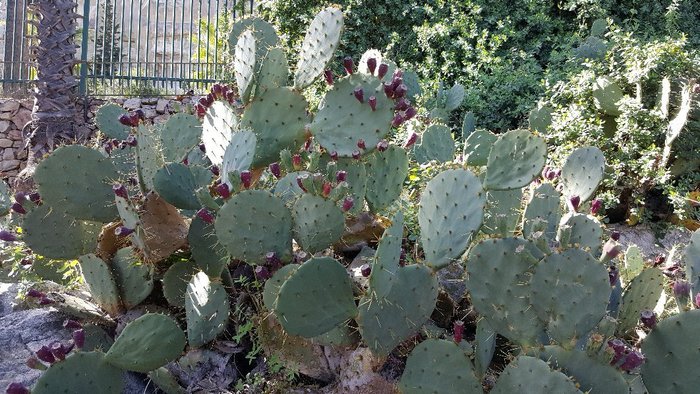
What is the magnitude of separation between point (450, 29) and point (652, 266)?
19.2 ft

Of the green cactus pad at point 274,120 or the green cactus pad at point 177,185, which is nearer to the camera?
the green cactus pad at point 177,185

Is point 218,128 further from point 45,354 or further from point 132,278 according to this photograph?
point 45,354

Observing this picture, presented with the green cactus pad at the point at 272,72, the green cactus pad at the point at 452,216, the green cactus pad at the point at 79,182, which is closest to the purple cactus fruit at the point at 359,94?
the green cactus pad at the point at 272,72

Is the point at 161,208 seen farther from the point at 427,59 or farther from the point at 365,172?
the point at 427,59

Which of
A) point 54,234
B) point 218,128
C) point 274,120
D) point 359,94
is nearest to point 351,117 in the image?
point 359,94

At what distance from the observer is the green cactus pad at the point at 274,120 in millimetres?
3324

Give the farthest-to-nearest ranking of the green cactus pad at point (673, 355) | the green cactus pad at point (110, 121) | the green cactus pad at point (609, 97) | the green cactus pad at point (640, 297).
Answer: the green cactus pad at point (609, 97), the green cactus pad at point (110, 121), the green cactus pad at point (640, 297), the green cactus pad at point (673, 355)

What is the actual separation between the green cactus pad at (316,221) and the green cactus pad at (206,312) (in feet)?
1.53

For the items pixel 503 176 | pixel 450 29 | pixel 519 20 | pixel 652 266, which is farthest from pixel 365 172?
pixel 519 20

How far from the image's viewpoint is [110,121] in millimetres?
4164

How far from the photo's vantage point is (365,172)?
3.32 meters

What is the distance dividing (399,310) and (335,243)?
50 centimetres

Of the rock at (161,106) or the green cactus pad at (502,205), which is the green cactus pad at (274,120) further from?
the rock at (161,106)

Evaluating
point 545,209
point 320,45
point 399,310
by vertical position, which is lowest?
point 399,310
